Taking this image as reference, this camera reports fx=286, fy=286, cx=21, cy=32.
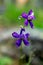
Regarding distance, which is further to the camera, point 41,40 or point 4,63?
point 41,40

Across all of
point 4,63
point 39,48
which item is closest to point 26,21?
point 4,63

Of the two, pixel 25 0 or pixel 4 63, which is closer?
pixel 4 63

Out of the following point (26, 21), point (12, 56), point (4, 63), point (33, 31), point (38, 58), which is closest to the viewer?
point (26, 21)

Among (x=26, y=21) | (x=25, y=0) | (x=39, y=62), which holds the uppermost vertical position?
(x=25, y=0)

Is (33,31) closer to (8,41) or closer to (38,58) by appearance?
Result: (8,41)

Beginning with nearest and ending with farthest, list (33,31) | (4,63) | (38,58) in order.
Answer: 1. (4,63)
2. (38,58)
3. (33,31)

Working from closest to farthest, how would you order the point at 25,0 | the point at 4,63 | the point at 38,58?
the point at 4,63 < the point at 38,58 < the point at 25,0

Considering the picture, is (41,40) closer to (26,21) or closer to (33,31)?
(33,31)

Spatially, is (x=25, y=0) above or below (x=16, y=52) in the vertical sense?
above

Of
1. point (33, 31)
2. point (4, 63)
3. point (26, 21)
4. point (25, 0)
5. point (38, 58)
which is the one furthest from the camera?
point (25, 0)
